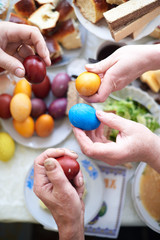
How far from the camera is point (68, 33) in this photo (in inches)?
39.3

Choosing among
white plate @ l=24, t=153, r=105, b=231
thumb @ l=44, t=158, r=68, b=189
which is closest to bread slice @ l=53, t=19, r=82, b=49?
white plate @ l=24, t=153, r=105, b=231

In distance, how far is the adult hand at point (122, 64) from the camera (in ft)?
2.43

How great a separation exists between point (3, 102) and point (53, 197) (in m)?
0.48

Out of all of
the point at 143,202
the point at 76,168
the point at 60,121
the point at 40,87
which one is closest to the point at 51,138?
the point at 60,121

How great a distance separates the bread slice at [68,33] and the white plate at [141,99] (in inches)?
11.3

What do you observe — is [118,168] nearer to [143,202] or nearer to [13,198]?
[143,202]

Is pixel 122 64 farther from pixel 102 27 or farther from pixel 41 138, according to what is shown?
pixel 41 138

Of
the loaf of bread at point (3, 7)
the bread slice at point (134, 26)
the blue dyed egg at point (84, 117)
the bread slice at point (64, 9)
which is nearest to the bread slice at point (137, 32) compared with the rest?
the bread slice at point (134, 26)

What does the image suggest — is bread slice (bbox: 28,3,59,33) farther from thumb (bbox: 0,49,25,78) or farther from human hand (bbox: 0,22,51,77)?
thumb (bbox: 0,49,25,78)

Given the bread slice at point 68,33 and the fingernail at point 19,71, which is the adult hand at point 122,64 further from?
the bread slice at point 68,33

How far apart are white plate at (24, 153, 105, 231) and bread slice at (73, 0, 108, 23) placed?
0.53 meters

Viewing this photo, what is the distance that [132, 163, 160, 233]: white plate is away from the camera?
90cm

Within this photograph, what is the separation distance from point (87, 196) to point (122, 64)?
0.51 meters

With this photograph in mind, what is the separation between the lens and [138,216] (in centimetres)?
94
